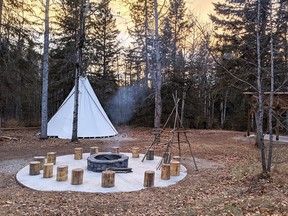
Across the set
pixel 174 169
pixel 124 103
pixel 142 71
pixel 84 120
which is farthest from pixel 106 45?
pixel 174 169

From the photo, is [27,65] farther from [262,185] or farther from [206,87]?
[206,87]

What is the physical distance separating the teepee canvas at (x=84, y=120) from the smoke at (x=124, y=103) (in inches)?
239

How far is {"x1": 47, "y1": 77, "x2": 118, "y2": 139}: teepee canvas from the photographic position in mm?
12195

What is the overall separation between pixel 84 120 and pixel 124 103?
727 cm

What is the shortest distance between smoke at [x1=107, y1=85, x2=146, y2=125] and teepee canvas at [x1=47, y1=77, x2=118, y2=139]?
606 centimetres

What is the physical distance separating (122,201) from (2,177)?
309cm

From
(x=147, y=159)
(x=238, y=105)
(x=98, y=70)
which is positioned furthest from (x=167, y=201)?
(x=238, y=105)

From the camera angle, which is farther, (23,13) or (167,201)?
(23,13)

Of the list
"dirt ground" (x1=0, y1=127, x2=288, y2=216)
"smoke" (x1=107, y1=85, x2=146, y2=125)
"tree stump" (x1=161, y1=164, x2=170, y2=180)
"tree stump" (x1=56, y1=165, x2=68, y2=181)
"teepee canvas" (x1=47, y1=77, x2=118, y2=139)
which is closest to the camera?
"dirt ground" (x1=0, y1=127, x2=288, y2=216)

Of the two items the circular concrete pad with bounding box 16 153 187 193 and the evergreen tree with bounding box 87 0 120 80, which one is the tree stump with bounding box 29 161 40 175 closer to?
the circular concrete pad with bounding box 16 153 187 193

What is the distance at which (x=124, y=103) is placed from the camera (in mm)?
19703

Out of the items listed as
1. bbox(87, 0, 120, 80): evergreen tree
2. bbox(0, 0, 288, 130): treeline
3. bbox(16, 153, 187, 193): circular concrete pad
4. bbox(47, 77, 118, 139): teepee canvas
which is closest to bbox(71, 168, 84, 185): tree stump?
bbox(16, 153, 187, 193): circular concrete pad

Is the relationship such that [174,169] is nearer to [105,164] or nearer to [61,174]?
[105,164]

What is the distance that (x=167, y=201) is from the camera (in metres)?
4.19
